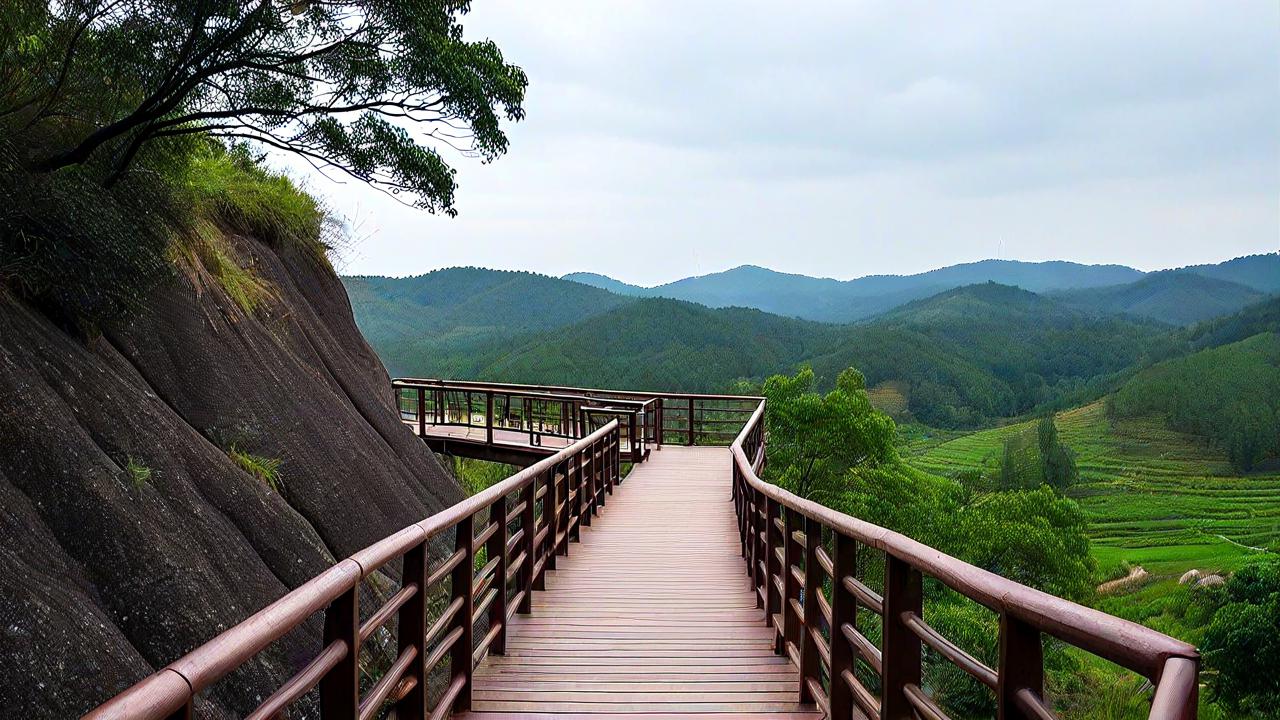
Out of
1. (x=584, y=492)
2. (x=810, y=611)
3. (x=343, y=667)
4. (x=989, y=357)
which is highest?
(x=989, y=357)

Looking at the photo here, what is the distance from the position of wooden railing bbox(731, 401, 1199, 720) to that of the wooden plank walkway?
304 mm

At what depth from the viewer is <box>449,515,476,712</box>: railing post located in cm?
335

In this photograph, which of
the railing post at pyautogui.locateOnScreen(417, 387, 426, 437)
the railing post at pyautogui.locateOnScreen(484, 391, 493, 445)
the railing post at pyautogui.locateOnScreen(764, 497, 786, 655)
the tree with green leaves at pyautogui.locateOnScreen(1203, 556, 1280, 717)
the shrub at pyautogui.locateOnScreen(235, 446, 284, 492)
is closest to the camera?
the railing post at pyautogui.locateOnScreen(764, 497, 786, 655)

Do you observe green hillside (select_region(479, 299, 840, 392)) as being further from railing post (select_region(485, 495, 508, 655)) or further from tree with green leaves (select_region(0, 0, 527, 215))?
railing post (select_region(485, 495, 508, 655))

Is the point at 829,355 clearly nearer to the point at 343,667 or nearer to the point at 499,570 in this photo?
the point at 499,570

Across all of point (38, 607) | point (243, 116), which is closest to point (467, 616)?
point (38, 607)

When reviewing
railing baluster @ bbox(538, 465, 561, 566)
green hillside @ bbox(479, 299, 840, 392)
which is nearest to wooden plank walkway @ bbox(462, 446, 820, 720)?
railing baluster @ bbox(538, 465, 561, 566)

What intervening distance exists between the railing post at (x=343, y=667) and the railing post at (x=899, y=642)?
1.47m

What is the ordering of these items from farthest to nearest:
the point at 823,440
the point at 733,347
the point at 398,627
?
the point at 733,347 → the point at 823,440 → the point at 398,627

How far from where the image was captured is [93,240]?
5.95 m

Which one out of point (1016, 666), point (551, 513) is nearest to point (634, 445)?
point (551, 513)

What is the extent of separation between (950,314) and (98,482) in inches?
7118

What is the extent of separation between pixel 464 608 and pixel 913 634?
5.84 ft

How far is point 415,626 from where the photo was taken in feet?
9.36
